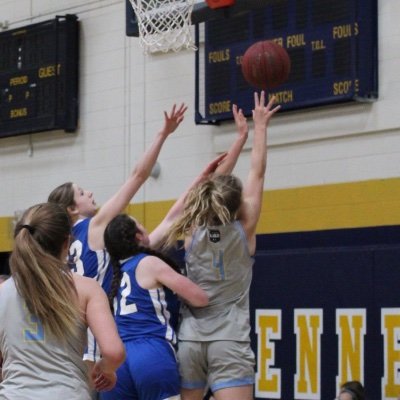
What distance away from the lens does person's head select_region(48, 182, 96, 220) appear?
19.0ft

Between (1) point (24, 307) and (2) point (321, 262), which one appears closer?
(1) point (24, 307)

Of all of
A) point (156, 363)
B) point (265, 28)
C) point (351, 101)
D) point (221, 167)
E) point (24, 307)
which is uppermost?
point (265, 28)

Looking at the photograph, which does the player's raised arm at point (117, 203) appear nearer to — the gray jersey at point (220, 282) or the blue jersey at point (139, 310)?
the blue jersey at point (139, 310)

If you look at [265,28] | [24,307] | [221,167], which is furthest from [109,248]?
[265,28]

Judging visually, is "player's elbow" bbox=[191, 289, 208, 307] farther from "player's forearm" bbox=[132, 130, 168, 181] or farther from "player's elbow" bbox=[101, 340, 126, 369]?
"player's elbow" bbox=[101, 340, 126, 369]

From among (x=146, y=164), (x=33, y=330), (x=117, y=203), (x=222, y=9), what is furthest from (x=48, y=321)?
(x=222, y=9)

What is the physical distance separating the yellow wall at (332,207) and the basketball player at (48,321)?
5.59m

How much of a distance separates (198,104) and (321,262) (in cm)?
212

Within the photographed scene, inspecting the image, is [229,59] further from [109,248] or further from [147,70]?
[109,248]

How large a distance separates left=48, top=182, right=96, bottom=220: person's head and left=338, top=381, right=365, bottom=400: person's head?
121 inches

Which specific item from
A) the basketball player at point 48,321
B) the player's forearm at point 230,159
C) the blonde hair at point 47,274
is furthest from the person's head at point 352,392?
the blonde hair at point 47,274

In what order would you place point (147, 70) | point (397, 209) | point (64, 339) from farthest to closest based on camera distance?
point (147, 70), point (397, 209), point (64, 339)

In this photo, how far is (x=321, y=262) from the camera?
929 centimetres

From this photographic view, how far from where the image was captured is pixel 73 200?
5805mm
